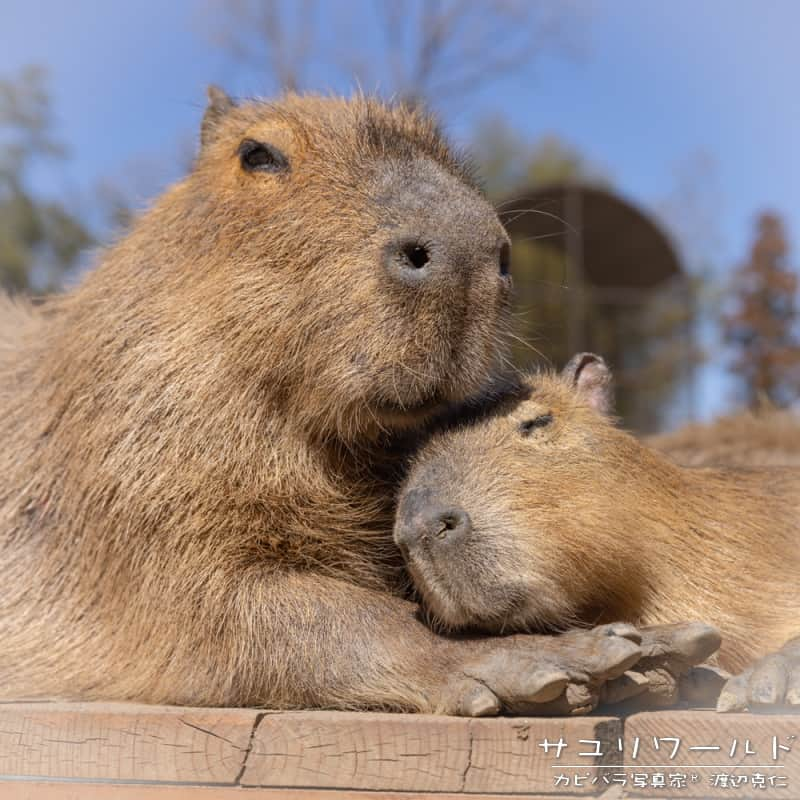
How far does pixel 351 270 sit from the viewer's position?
3.05 meters

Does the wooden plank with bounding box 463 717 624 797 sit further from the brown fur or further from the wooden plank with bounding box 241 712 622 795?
the brown fur

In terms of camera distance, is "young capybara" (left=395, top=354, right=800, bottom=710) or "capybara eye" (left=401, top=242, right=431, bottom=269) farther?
"capybara eye" (left=401, top=242, right=431, bottom=269)

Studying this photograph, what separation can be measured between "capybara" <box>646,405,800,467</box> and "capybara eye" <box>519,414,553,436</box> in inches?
81.9

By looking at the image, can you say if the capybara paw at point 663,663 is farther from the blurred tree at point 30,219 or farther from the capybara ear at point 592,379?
the blurred tree at point 30,219

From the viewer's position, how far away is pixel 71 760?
2.62 m

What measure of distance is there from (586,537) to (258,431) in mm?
988

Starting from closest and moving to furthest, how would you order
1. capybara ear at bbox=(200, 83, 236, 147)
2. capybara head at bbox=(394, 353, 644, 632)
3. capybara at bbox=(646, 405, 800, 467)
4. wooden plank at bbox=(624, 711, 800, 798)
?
wooden plank at bbox=(624, 711, 800, 798) → capybara head at bbox=(394, 353, 644, 632) → capybara ear at bbox=(200, 83, 236, 147) → capybara at bbox=(646, 405, 800, 467)

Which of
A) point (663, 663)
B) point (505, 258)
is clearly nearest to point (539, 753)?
point (663, 663)

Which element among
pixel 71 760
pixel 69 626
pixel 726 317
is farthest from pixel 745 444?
pixel 726 317

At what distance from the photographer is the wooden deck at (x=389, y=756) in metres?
2.29

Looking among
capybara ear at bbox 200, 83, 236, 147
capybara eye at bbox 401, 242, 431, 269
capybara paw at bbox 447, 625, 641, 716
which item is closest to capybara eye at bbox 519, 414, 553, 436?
capybara eye at bbox 401, 242, 431, 269

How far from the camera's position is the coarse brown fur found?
9.15ft

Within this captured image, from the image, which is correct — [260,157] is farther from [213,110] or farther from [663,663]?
A: [663,663]

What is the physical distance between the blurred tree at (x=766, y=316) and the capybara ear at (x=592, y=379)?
9.23 m
